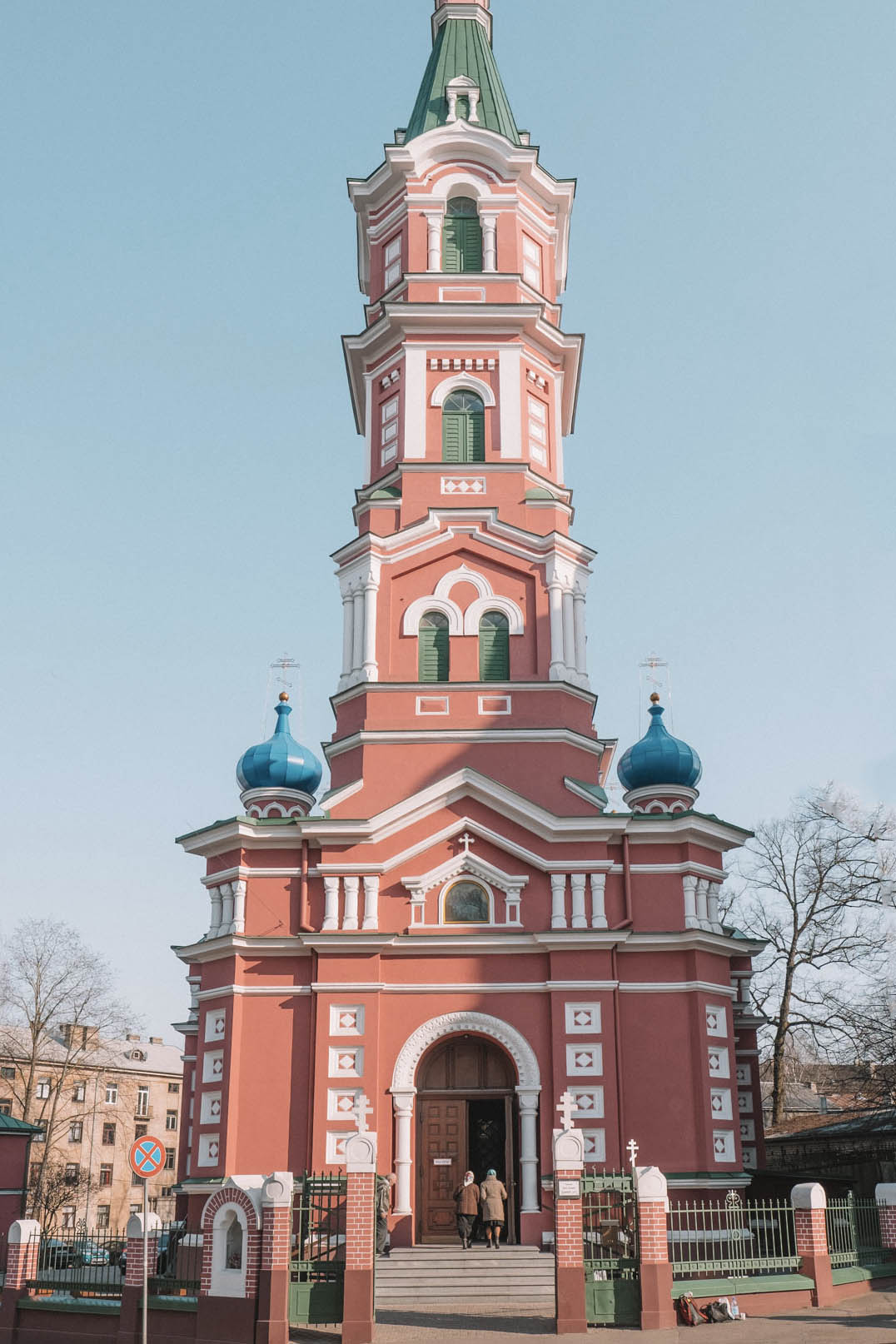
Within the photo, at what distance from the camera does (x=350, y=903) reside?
2052 centimetres

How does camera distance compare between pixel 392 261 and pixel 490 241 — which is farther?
pixel 392 261

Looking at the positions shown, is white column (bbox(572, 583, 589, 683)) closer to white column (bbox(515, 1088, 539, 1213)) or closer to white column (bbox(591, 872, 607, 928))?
white column (bbox(591, 872, 607, 928))

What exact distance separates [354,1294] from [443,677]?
35.1ft

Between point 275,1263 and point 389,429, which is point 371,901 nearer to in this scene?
point 275,1263

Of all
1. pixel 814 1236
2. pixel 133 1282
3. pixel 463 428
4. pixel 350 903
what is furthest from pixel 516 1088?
pixel 463 428

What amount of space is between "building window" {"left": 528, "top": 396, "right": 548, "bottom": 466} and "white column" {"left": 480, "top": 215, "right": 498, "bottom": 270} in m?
2.77

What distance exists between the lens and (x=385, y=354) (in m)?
25.4

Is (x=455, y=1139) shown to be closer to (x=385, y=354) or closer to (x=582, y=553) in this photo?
(x=582, y=553)

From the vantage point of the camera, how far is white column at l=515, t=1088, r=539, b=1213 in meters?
18.8

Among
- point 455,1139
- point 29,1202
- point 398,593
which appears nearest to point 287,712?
point 398,593

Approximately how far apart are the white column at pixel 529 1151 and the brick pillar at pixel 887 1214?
4756 millimetres

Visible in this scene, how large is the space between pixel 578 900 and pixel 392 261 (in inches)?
530

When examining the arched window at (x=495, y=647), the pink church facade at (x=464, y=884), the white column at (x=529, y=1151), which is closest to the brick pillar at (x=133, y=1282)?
the pink church facade at (x=464, y=884)

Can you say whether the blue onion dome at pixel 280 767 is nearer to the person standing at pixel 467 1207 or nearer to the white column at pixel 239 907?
the white column at pixel 239 907
